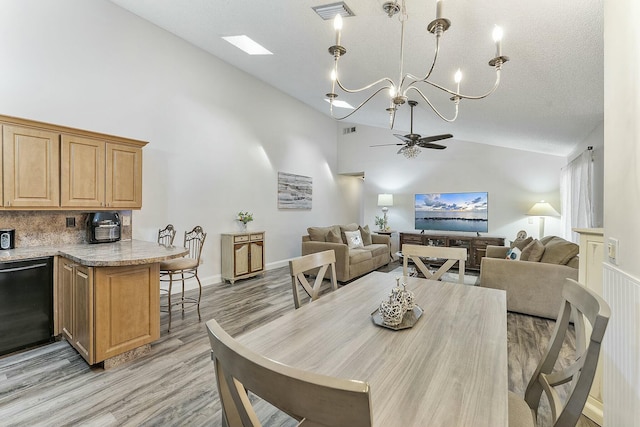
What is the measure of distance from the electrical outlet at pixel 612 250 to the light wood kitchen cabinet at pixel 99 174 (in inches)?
169

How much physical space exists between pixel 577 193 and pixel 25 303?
6.87 metres

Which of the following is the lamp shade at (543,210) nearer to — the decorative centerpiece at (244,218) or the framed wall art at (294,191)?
the framed wall art at (294,191)

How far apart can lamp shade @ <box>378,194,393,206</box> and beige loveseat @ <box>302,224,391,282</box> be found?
112 centimetres

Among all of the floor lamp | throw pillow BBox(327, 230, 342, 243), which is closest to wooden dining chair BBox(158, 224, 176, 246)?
throw pillow BBox(327, 230, 342, 243)

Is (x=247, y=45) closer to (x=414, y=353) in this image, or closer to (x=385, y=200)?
(x=414, y=353)

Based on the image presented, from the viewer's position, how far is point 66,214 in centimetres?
339

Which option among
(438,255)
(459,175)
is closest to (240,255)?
(438,255)

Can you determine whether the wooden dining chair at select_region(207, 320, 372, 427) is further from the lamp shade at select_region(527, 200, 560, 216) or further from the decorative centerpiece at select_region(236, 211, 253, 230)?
the lamp shade at select_region(527, 200, 560, 216)

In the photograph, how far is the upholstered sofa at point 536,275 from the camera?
141 inches

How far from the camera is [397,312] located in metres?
1.37

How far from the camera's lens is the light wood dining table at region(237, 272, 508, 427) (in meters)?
0.81

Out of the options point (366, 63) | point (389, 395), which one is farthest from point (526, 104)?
point (389, 395)

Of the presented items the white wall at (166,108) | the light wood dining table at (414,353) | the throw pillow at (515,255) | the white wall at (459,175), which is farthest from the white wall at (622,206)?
the white wall at (459,175)

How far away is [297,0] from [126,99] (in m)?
2.59
